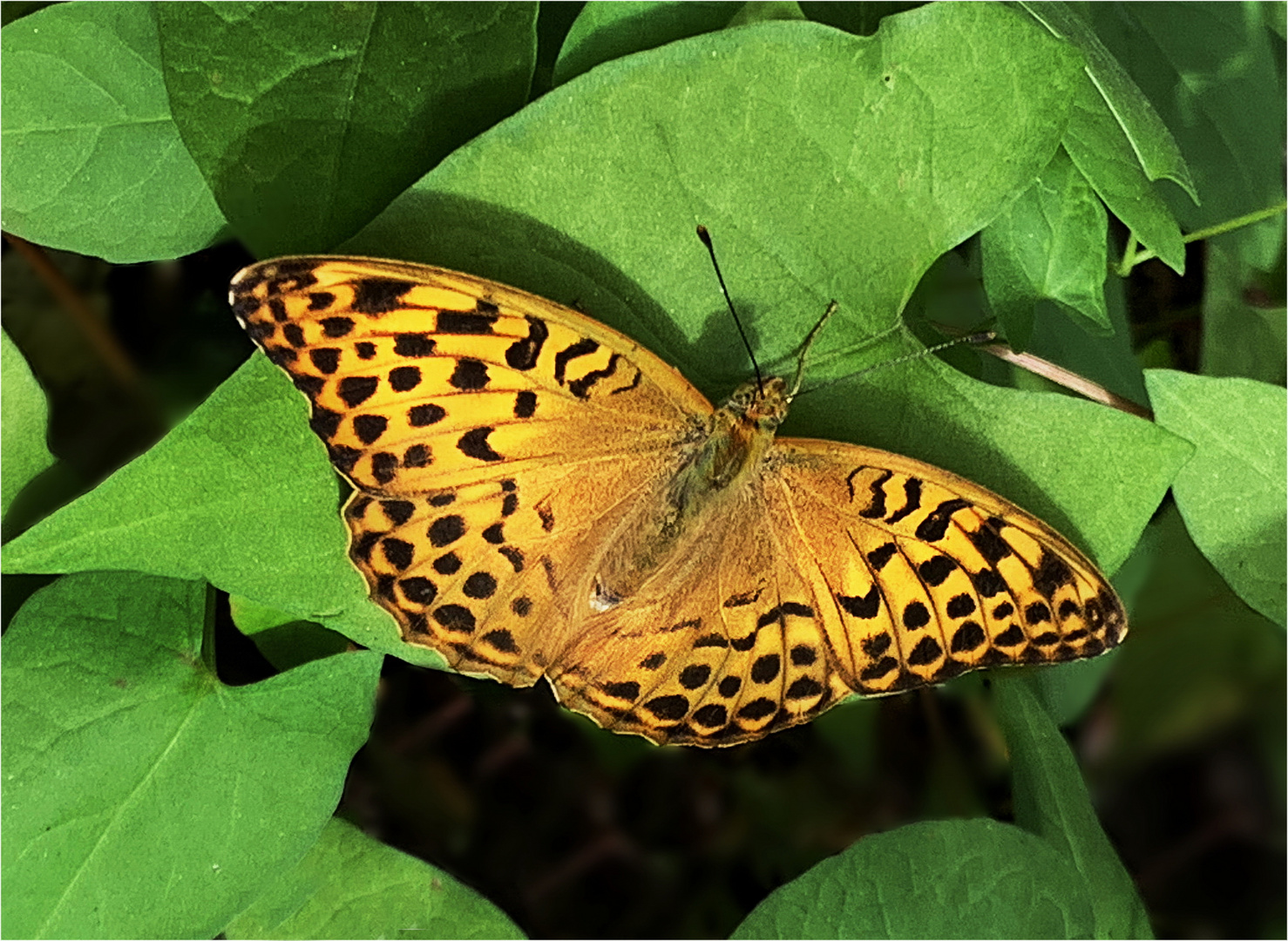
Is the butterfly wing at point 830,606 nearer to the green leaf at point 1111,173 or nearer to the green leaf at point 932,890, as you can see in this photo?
the green leaf at point 932,890

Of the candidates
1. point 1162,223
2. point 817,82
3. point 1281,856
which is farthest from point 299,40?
point 1281,856

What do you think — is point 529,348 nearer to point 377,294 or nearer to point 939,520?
point 377,294

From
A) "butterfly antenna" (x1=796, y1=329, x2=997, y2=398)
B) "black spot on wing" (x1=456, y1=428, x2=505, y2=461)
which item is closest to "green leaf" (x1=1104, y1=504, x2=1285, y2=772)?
"butterfly antenna" (x1=796, y1=329, x2=997, y2=398)

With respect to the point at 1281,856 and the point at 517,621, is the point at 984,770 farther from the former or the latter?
the point at 517,621

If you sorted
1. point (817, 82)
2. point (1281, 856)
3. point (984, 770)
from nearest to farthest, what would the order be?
point (817, 82)
point (984, 770)
point (1281, 856)

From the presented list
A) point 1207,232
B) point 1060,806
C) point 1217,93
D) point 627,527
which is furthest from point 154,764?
point 1217,93

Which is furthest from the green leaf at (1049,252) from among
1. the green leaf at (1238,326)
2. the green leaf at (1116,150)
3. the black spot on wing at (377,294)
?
the black spot on wing at (377,294)
